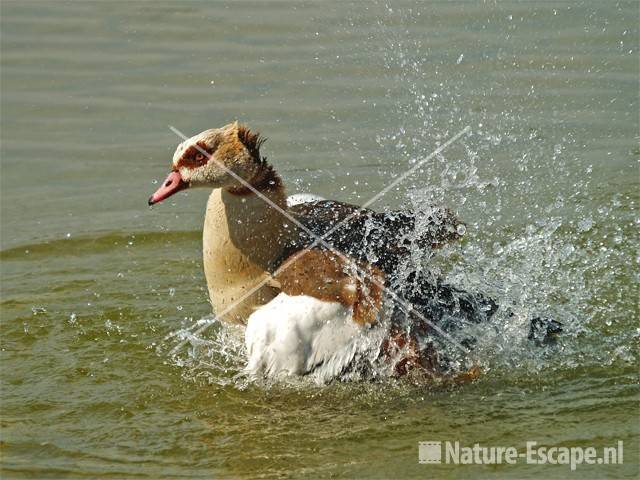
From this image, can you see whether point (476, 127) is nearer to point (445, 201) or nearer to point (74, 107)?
point (445, 201)

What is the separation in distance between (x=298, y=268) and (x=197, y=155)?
0.82 meters

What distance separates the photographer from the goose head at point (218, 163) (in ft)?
18.8

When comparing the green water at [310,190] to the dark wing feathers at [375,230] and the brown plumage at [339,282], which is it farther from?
the brown plumage at [339,282]

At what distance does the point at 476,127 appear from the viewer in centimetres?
852

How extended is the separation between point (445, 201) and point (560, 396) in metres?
2.38

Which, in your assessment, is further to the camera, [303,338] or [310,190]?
[310,190]

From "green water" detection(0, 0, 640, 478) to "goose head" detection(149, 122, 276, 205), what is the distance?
38.1 inches

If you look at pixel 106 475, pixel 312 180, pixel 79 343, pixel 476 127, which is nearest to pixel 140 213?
pixel 312 180

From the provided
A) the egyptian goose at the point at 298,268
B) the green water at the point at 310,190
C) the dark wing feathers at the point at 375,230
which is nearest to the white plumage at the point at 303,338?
the egyptian goose at the point at 298,268

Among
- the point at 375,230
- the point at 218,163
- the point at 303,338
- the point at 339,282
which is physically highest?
the point at 218,163

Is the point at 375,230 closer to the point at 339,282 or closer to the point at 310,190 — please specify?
the point at 339,282

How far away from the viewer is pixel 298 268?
18.4 feet

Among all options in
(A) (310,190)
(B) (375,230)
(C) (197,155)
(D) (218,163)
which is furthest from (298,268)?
(A) (310,190)

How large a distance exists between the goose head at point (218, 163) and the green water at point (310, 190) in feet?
3.18
